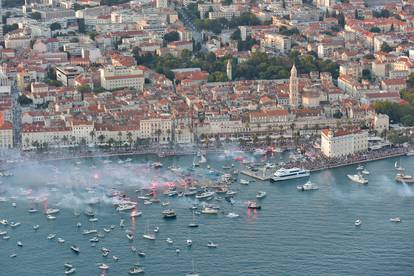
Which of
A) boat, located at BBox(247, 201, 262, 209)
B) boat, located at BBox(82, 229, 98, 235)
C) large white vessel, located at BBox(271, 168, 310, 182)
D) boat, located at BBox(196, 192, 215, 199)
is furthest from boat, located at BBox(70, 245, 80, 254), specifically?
large white vessel, located at BBox(271, 168, 310, 182)

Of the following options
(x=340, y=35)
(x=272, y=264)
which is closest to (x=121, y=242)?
(x=272, y=264)

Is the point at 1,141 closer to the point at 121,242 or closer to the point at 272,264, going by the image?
the point at 121,242

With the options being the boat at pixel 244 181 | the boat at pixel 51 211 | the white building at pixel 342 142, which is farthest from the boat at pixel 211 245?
the white building at pixel 342 142

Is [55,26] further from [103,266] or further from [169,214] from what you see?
[103,266]

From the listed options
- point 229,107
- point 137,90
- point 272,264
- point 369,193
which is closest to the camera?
point 272,264

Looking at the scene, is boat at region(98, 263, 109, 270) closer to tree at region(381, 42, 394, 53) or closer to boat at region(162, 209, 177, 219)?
boat at region(162, 209, 177, 219)

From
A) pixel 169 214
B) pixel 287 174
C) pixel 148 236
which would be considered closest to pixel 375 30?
pixel 287 174
